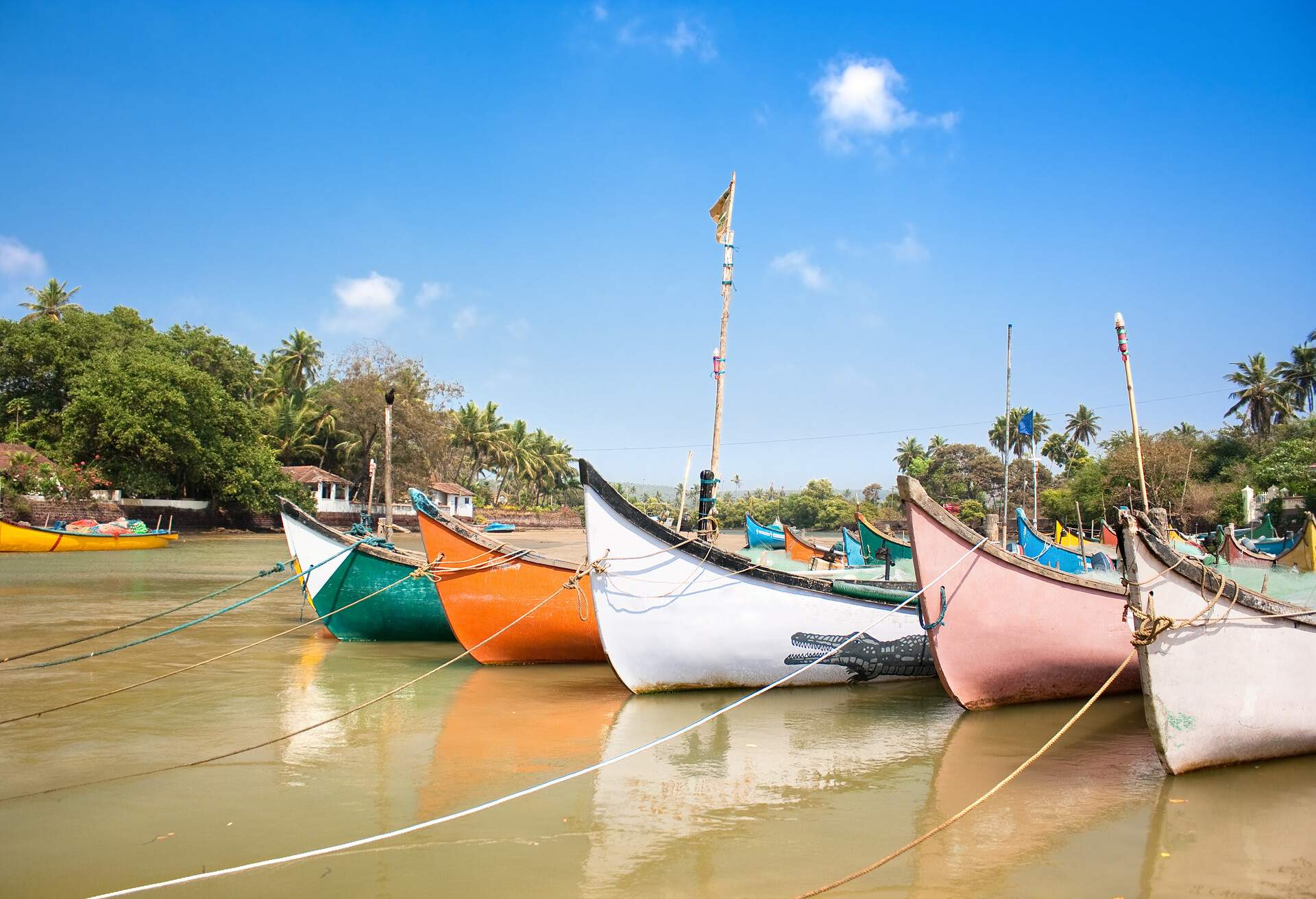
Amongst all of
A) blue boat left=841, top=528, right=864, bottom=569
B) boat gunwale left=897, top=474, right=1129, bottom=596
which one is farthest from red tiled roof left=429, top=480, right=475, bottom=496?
boat gunwale left=897, top=474, right=1129, bottom=596

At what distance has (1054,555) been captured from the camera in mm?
15469

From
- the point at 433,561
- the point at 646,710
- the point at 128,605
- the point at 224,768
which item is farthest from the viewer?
the point at 128,605

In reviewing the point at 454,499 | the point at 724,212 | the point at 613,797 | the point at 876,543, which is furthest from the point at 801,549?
the point at 454,499

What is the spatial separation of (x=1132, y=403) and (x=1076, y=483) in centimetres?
4641

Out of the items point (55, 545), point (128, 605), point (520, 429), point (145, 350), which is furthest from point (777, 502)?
point (128, 605)

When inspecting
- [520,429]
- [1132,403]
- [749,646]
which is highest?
[520,429]

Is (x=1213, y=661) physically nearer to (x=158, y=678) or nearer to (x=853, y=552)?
(x=158, y=678)

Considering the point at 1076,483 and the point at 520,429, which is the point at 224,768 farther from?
the point at 520,429

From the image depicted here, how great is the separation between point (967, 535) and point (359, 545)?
825 cm

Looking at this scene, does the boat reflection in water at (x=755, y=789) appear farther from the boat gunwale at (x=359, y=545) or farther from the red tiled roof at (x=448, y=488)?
the red tiled roof at (x=448, y=488)

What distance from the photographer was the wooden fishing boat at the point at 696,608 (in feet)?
27.9

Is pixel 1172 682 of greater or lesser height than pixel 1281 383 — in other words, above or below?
below

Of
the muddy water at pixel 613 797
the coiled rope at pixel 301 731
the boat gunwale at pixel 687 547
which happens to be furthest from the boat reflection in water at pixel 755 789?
the coiled rope at pixel 301 731

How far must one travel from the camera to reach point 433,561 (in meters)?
10.6
